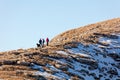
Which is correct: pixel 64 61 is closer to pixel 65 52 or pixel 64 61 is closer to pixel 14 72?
pixel 65 52

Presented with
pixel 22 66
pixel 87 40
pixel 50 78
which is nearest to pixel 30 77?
pixel 50 78

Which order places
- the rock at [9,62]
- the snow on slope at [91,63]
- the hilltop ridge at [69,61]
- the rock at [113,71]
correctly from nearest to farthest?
the hilltop ridge at [69,61]
the snow on slope at [91,63]
the rock at [9,62]
the rock at [113,71]

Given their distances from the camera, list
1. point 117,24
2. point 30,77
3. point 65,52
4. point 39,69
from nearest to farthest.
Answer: point 30,77 < point 39,69 < point 65,52 < point 117,24

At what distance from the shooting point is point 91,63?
57.4 metres

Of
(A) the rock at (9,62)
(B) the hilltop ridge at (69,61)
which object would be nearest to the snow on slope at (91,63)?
(B) the hilltop ridge at (69,61)

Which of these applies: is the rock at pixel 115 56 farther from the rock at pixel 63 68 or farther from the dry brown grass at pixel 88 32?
the rock at pixel 63 68

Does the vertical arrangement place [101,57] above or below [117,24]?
below

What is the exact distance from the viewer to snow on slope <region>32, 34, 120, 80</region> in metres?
50.1

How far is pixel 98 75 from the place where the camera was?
178ft

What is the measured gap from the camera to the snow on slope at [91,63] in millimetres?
50062

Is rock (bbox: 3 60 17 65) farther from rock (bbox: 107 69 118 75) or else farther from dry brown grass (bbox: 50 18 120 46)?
dry brown grass (bbox: 50 18 120 46)

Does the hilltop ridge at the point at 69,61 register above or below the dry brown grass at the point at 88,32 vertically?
below

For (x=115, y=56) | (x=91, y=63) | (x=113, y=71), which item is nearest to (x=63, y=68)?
(x=91, y=63)

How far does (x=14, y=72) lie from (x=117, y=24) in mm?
46878
